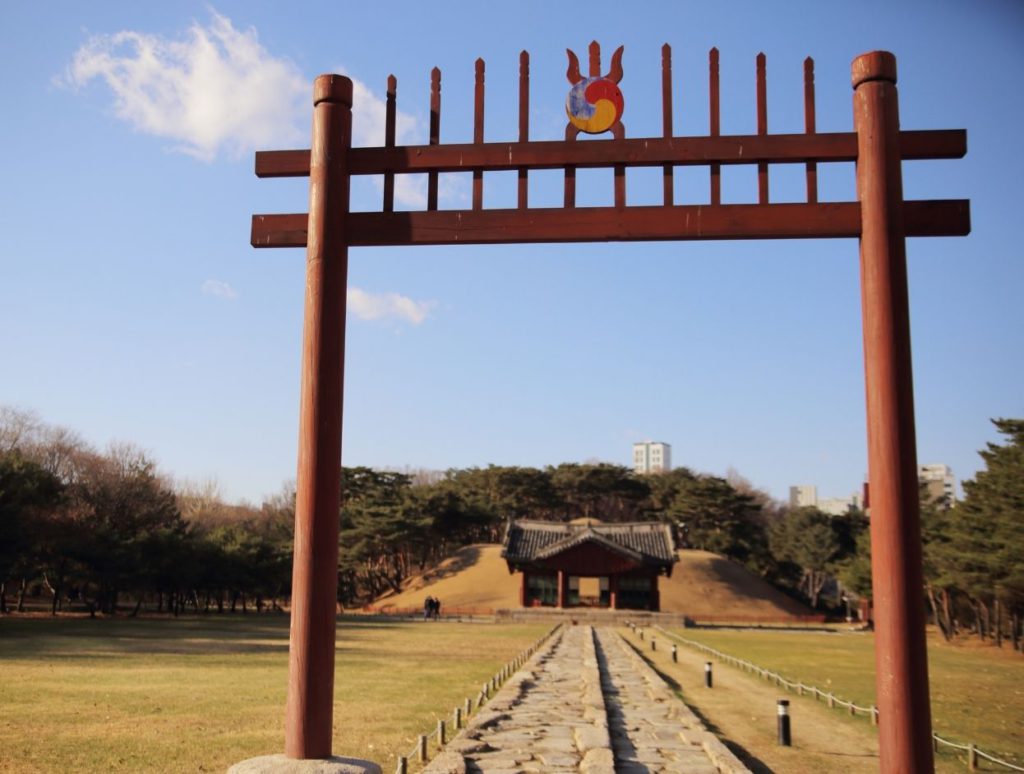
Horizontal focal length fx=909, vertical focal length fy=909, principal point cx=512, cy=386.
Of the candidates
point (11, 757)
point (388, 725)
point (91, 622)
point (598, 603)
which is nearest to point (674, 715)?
point (388, 725)

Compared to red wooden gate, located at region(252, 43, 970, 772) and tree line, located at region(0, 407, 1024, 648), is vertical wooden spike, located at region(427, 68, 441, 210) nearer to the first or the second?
red wooden gate, located at region(252, 43, 970, 772)

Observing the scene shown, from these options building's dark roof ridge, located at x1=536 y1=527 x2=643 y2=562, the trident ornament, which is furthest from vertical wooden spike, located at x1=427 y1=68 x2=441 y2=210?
building's dark roof ridge, located at x1=536 y1=527 x2=643 y2=562

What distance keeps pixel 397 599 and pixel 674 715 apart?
4687cm

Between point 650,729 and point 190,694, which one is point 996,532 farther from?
point 190,694

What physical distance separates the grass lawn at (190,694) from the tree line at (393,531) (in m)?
6.32

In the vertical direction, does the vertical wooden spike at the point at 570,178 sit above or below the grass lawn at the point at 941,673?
above

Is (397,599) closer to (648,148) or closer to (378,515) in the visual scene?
(378,515)

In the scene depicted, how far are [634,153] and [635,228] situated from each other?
0.56 m

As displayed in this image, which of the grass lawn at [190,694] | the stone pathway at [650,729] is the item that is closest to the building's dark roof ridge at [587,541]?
the grass lawn at [190,694]

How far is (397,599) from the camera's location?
58.2 m

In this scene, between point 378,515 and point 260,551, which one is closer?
point 260,551

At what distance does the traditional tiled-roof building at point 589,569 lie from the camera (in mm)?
47312

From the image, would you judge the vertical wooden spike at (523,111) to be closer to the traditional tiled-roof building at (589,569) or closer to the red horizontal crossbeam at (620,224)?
the red horizontal crossbeam at (620,224)

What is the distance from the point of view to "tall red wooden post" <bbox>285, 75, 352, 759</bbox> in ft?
20.8
